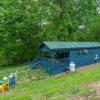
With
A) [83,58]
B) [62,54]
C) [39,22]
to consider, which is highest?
[39,22]

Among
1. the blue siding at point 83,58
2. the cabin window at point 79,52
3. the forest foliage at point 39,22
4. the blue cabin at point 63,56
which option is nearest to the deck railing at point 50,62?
the blue cabin at point 63,56

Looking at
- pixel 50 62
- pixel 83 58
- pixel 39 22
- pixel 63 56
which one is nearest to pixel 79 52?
pixel 83 58

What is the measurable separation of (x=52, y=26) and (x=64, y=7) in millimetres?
2946

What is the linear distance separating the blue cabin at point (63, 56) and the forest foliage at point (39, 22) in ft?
19.9

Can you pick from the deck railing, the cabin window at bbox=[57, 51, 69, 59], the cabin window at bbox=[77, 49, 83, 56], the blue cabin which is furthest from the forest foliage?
the deck railing

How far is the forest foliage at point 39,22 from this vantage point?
1140 inches

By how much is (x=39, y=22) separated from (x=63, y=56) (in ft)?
30.1

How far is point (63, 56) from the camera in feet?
71.9

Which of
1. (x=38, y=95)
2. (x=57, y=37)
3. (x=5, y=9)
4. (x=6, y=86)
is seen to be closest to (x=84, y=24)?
(x=57, y=37)

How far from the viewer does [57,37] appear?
2984 centimetres

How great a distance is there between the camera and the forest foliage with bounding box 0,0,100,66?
29.0 meters

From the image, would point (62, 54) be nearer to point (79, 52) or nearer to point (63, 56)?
point (63, 56)

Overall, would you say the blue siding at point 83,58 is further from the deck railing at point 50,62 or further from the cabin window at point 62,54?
the deck railing at point 50,62

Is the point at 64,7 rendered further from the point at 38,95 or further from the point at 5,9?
the point at 38,95
